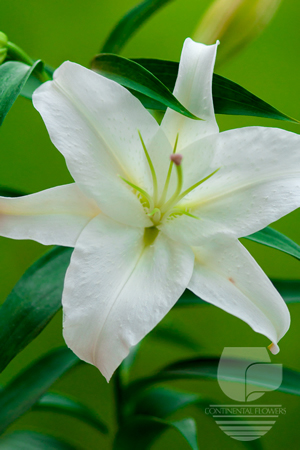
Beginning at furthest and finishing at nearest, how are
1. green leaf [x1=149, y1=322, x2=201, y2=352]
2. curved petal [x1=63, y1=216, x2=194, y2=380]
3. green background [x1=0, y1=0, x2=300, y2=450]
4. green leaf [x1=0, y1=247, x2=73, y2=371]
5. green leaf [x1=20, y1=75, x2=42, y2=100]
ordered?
1. green background [x1=0, y1=0, x2=300, y2=450]
2. green leaf [x1=149, y1=322, x2=201, y2=352]
3. green leaf [x1=20, y1=75, x2=42, y2=100]
4. green leaf [x1=0, y1=247, x2=73, y2=371]
5. curved petal [x1=63, y1=216, x2=194, y2=380]

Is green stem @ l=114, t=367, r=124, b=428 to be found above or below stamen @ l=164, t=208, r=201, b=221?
below

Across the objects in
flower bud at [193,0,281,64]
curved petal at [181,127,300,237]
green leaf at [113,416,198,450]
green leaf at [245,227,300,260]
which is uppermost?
flower bud at [193,0,281,64]

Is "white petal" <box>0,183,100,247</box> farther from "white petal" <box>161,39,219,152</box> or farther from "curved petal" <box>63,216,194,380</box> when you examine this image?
"white petal" <box>161,39,219,152</box>

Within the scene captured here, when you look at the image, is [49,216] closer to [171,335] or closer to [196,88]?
[196,88]

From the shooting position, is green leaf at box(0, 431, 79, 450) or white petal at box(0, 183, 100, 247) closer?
white petal at box(0, 183, 100, 247)

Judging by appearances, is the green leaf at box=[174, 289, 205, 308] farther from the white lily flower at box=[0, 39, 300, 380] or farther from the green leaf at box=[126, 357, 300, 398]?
the white lily flower at box=[0, 39, 300, 380]

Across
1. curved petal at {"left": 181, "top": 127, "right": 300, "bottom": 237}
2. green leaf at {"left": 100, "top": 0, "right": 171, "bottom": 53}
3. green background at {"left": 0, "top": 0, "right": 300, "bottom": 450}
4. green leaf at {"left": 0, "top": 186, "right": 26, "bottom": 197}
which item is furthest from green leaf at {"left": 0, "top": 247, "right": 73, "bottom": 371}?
green background at {"left": 0, "top": 0, "right": 300, "bottom": 450}

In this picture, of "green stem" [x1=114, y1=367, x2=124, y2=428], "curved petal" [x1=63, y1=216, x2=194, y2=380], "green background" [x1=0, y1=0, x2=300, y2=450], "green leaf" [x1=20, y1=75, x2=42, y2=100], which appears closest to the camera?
"curved petal" [x1=63, y1=216, x2=194, y2=380]
